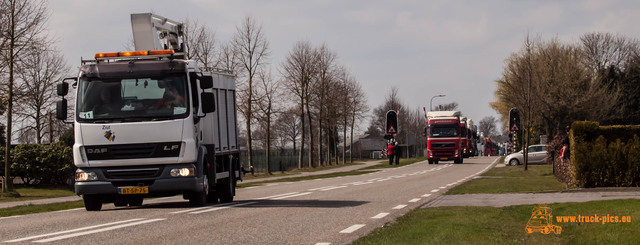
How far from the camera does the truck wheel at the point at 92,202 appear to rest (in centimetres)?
1420

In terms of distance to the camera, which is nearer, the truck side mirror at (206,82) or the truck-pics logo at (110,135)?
the truck-pics logo at (110,135)

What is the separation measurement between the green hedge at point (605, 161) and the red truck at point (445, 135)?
96.2 feet

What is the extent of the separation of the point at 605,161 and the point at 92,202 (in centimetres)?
1233

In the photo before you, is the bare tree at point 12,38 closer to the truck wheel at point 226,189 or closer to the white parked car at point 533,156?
the truck wheel at point 226,189

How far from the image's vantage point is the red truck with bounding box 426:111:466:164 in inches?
1901

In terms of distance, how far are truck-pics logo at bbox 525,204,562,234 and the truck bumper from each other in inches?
233

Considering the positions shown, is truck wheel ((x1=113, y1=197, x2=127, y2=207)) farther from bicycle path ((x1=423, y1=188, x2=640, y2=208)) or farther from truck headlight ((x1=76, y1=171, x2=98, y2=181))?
bicycle path ((x1=423, y1=188, x2=640, y2=208))

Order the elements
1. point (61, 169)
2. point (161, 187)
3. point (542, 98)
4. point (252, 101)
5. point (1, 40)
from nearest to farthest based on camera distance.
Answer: point (161, 187) → point (1, 40) → point (61, 169) → point (252, 101) → point (542, 98)

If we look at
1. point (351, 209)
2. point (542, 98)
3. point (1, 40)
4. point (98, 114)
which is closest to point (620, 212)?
point (351, 209)

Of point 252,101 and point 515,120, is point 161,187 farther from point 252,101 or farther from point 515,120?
point 252,101

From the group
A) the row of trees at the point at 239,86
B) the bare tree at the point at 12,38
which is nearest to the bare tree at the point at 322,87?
the row of trees at the point at 239,86

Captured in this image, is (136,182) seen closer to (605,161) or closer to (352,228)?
(352,228)

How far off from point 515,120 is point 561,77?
876 inches

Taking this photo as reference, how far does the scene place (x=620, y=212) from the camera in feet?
37.1
